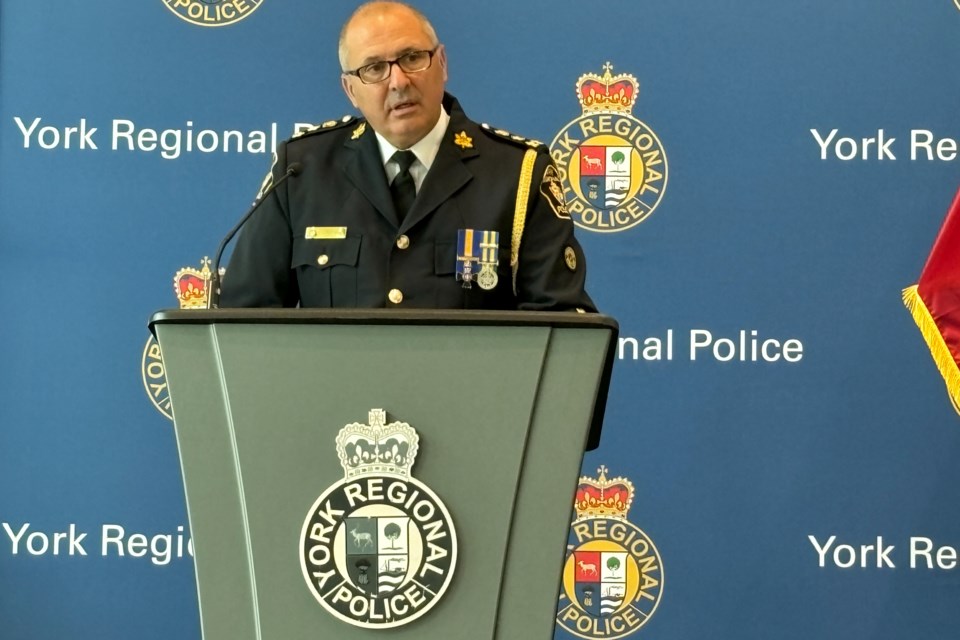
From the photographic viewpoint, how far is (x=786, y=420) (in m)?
2.72

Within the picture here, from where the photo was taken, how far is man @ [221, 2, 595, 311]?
188cm

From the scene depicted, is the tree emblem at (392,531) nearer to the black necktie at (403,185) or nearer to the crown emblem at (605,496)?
the black necktie at (403,185)

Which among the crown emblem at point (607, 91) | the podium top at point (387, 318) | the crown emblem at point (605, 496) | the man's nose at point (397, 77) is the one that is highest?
the crown emblem at point (607, 91)

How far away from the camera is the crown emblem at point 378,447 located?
1278 millimetres

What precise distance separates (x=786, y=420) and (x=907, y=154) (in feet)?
2.21

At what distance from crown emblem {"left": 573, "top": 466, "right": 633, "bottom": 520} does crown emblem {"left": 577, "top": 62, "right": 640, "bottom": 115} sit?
83 cm

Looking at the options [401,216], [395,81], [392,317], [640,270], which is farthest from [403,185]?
[640,270]

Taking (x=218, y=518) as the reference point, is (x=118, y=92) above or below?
above

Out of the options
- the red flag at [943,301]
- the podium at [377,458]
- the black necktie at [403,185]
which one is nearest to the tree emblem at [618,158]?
the red flag at [943,301]

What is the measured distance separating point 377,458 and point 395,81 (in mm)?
819

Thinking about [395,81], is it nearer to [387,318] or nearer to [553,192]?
[553,192]

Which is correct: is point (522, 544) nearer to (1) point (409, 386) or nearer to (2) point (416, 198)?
(1) point (409, 386)

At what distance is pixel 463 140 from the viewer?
2023 millimetres

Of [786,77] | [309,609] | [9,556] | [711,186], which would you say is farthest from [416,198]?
[9,556]
